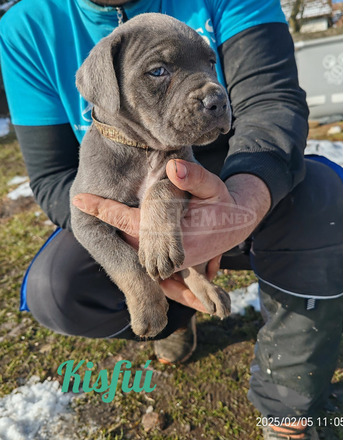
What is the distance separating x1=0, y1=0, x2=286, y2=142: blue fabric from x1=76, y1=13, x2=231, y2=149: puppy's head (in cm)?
67

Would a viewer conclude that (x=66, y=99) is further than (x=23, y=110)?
No

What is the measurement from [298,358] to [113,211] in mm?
1499

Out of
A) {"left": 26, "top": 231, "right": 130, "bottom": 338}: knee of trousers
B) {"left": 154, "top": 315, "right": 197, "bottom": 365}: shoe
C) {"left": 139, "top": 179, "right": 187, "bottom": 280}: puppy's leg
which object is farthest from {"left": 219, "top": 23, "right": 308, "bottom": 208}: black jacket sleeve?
{"left": 154, "top": 315, "right": 197, "bottom": 365}: shoe

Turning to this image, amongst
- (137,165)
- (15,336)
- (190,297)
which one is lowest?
(15,336)

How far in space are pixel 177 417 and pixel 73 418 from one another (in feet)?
2.24

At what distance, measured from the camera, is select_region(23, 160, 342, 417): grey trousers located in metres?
2.68

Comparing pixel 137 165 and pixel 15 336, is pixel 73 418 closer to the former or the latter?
pixel 15 336

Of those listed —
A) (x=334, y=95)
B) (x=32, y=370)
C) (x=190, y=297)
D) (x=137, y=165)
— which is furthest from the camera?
(x=334, y=95)

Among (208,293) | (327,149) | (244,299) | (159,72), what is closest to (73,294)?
(208,293)

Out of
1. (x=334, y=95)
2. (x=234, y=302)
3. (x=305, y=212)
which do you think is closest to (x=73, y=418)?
(x=234, y=302)

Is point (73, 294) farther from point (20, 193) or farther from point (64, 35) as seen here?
point (20, 193)

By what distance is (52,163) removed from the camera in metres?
3.16

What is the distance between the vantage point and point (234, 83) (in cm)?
284

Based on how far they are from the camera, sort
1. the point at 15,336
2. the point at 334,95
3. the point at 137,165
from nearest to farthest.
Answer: the point at 137,165 → the point at 15,336 → the point at 334,95
